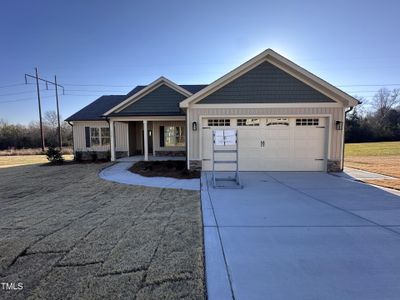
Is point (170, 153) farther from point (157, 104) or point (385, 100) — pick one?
point (385, 100)

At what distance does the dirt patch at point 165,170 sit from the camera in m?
10.1

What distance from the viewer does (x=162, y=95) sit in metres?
14.5

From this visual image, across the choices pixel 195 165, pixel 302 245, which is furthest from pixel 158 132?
pixel 302 245

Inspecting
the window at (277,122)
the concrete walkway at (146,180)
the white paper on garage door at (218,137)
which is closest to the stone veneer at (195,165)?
the concrete walkway at (146,180)

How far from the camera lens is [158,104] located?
1433cm

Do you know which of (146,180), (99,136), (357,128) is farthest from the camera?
(357,128)

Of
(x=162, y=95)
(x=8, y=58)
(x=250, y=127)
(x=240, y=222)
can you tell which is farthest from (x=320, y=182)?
(x=8, y=58)

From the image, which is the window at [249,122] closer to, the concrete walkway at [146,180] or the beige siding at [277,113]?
the beige siding at [277,113]

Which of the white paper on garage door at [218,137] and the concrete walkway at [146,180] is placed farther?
the white paper on garage door at [218,137]

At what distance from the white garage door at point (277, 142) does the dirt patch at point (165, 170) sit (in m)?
1.62

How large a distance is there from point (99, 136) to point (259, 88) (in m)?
12.2

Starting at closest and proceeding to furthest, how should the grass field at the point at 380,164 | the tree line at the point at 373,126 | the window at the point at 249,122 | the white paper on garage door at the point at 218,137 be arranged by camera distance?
the white paper on garage door at the point at 218,137
the grass field at the point at 380,164
the window at the point at 249,122
the tree line at the point at 373,126

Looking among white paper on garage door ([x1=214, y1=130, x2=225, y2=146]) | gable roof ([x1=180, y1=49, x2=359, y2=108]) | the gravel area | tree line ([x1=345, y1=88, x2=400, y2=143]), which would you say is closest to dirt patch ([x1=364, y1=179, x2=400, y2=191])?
gable roof ([x1=180, y1=49, x2=359, y2=108])

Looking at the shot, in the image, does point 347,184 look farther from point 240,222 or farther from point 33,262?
point 33,262
